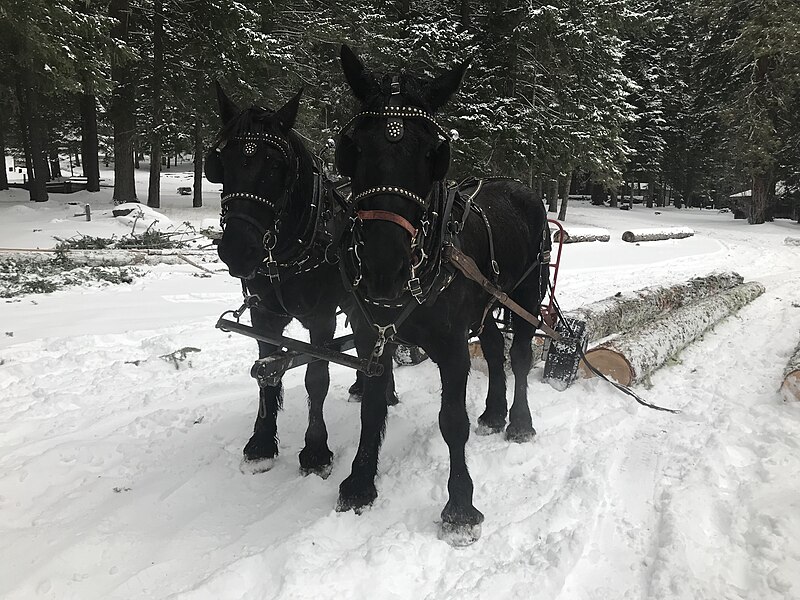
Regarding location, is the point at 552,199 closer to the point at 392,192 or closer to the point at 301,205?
the point at 301,205

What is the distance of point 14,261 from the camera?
885cm

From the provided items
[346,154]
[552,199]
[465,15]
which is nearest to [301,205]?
[346,154]

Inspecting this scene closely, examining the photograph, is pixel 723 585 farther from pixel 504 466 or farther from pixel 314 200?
pixel 314 200

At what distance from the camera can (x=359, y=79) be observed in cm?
248

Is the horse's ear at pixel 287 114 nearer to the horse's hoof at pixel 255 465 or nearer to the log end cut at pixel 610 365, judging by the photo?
the horse's hoof at pixel 255 465

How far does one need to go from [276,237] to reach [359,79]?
106 cm

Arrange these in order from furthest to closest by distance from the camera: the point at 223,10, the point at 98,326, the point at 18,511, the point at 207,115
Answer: the point at 207,115 < the point at 223,10 < the point at 98,326 < the point at 18,511

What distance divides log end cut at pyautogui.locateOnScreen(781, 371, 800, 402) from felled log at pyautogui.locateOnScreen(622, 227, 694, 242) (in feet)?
50.3

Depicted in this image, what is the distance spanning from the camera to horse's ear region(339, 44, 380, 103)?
2463 millimetres

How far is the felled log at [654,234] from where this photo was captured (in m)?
18.7

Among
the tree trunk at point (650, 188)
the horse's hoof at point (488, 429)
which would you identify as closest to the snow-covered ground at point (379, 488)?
the horse's hoof at point (488, 429)

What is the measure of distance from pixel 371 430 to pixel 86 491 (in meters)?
1.86

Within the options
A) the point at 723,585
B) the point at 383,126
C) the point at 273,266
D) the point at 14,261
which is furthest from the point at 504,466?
the point at 14,261

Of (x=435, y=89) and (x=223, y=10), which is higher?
(x=223, y=10)
